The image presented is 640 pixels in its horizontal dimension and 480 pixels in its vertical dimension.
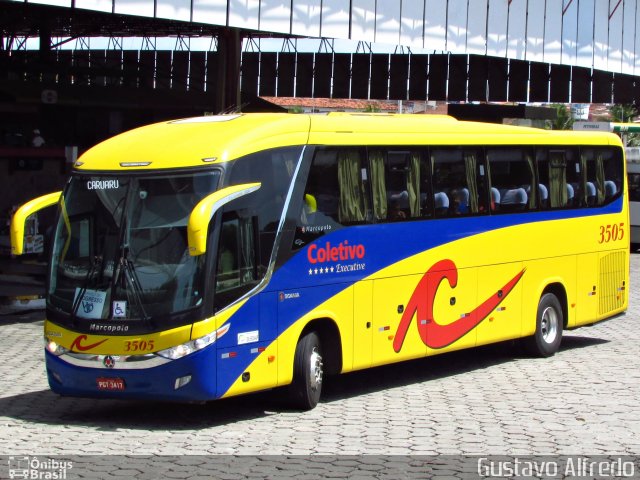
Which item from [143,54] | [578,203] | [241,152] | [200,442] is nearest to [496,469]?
[200,442]

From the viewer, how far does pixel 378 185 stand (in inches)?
512

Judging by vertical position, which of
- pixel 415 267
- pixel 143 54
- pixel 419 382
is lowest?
pixel 419 382

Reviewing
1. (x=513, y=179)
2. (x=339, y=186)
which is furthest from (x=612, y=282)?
(x=339, y=186)

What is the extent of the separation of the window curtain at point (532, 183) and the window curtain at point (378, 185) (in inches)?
127

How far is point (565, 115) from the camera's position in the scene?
8719 cm

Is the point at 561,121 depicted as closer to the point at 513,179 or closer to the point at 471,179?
the point at 513,179

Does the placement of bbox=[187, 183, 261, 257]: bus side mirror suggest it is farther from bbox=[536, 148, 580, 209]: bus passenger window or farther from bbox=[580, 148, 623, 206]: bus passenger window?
bbox=[580, 148, 623, 206]: bus passenger window

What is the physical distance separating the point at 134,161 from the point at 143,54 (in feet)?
156

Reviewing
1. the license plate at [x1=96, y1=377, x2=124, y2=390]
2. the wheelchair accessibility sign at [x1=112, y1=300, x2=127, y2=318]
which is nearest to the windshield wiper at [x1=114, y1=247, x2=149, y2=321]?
the wheelchair accessibility sign at [x1=112, y1=300, x2=127, y2=318]

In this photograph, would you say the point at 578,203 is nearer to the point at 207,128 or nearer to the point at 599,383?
the point at 599,383

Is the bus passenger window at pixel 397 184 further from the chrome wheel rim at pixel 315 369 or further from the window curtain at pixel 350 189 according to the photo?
the chrome wheel rim at pixel 315 369

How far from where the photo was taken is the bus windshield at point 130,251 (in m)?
10.6

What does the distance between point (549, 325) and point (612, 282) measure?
1734mm

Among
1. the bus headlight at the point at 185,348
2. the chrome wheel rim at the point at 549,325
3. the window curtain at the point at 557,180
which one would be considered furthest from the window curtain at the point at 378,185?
the chrome wheel rim at the point at 549,325
